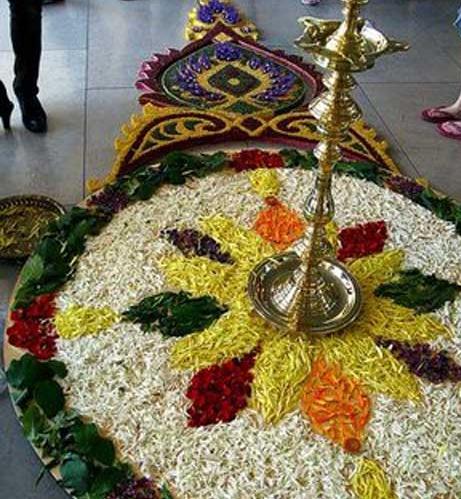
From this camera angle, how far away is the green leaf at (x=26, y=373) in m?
1.62

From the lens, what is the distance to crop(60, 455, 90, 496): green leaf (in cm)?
144

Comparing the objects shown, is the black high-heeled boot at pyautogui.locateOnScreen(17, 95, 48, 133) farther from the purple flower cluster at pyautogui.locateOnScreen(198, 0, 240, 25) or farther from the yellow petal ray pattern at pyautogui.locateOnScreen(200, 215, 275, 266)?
the purple flower cluster at pyautogui.locateOnScreen(198, 0, 240, 25)

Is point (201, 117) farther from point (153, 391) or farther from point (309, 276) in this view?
point (153, 391)

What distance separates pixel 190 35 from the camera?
11.3 feet

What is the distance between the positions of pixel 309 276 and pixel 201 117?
1156mm

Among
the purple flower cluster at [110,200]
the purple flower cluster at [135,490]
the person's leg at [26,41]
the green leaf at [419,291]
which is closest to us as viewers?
the purple flower cluster at [135,490]

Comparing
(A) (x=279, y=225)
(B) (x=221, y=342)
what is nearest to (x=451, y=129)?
(A) (x=279, y=225)

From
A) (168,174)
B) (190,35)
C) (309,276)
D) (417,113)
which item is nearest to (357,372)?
(309,276)

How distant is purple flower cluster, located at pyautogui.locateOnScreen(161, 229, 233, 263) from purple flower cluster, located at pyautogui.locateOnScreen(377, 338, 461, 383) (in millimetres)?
533

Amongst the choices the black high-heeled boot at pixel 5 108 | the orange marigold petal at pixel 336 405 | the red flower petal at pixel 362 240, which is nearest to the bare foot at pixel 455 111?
the red flower petal at pixel 362 240

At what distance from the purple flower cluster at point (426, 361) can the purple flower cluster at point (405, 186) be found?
2.23 feet

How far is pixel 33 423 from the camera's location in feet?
5.11

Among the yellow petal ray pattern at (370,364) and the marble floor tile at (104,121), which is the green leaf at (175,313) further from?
the marble floor tile at (104,121)

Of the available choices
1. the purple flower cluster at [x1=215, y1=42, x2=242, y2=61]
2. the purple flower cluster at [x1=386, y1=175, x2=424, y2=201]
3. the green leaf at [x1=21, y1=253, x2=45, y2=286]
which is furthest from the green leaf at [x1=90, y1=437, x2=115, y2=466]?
the purple flower cluster at [x1=215, y1=42, x2=242, y2=61]
